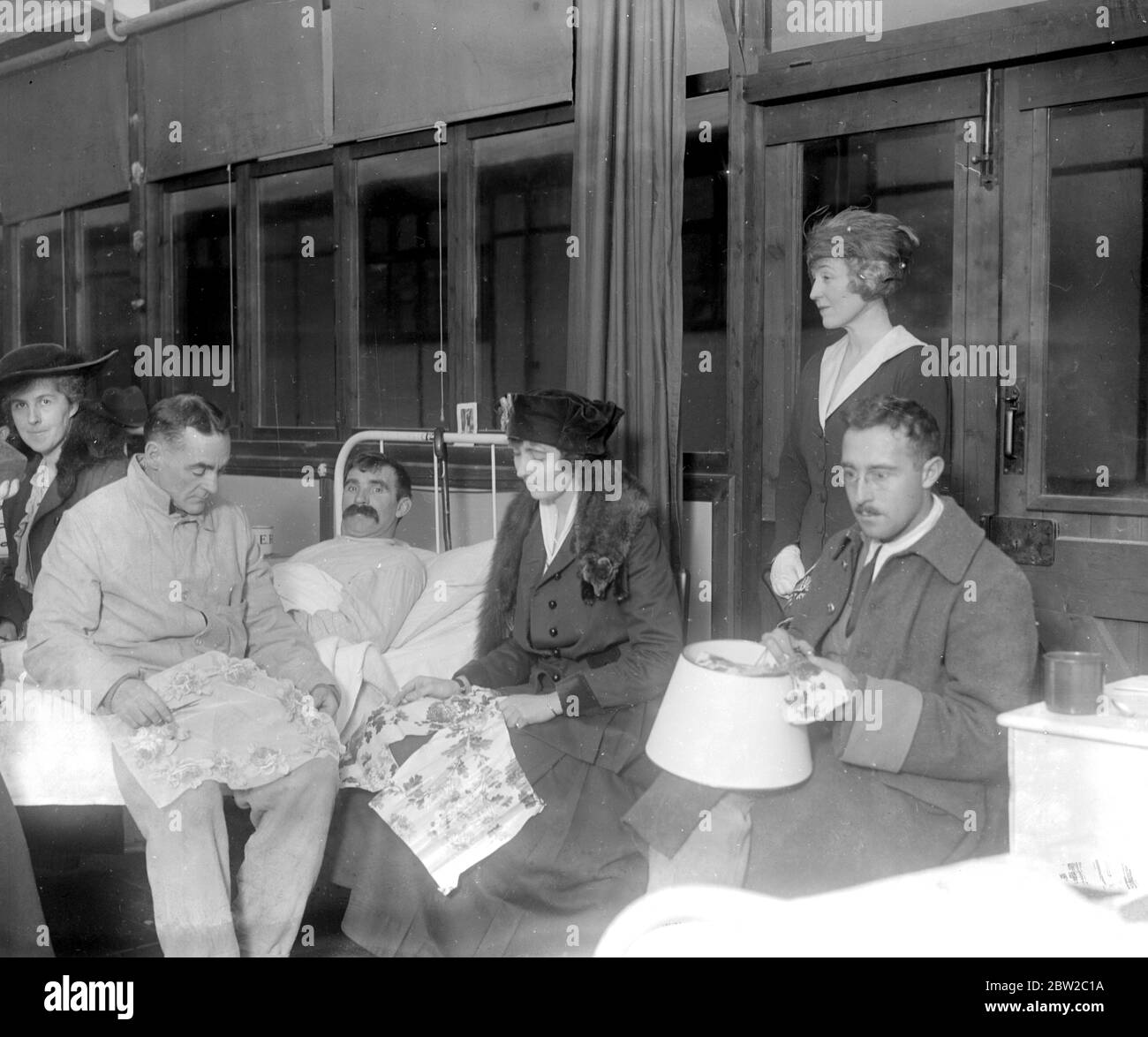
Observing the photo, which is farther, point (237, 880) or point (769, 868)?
point (237, 880)

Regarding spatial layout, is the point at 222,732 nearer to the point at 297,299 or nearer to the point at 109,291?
the point at 109,291

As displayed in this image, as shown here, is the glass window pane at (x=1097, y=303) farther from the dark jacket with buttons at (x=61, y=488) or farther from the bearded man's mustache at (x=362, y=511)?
the dark jacket with buttons at (x=61, y=488)

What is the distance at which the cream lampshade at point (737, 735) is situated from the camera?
1.95 meters

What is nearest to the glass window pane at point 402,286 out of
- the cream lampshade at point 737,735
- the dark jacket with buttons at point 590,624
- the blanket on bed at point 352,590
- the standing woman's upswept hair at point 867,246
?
the blanket on bed at point 352,590

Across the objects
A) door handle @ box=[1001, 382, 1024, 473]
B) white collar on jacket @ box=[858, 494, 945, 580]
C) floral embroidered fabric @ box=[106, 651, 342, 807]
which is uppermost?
door handle @ box=[1001, 382, 1024, 473]

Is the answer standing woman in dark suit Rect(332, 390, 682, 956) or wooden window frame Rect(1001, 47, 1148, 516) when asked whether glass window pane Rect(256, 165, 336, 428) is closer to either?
standing woman in dark suit Rect(332, 390, 682, 956)

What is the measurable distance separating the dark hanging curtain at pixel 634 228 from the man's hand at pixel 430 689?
81cm

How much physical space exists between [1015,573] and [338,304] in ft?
8.62

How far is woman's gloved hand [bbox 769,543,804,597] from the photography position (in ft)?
8.13

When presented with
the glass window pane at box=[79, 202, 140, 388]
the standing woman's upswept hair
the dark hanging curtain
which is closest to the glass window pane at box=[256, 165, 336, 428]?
the glass window pane at box=[79, 202, 140, 388]

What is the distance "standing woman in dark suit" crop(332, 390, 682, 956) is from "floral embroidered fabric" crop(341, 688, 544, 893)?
28 millimetres
